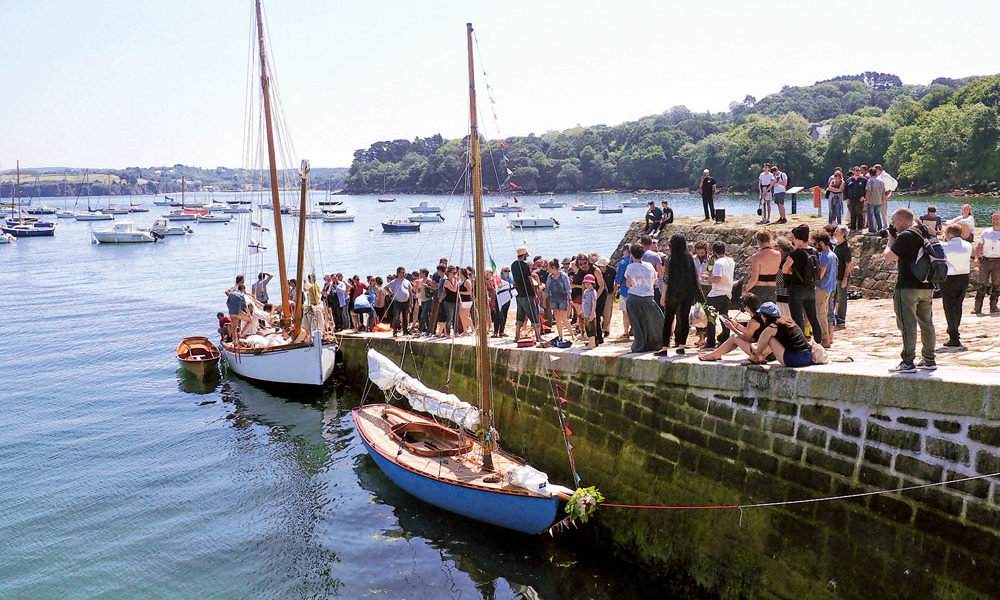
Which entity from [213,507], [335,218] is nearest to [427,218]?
[335,218]

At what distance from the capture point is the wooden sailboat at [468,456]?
10.6m

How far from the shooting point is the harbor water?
10.7 meters

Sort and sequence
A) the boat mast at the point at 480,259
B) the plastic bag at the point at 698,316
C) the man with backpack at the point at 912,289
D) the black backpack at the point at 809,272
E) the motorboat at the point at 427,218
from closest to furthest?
the man with backpack at the point at 912,289 → the black backpack at the point at 809,272 → the plastic bag at the point at 698,316 → the boat mast at the point at 480,259 → the motorboat at the point at 427,218

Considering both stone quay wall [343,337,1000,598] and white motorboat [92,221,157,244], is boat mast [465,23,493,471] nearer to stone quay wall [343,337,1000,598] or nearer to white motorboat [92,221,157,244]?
stone quay wall [343,337,1000,598]

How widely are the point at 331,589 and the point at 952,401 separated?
8240mm

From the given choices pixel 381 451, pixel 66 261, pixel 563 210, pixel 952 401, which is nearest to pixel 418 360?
pixel 381 451

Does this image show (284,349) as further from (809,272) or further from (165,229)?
(165,229)

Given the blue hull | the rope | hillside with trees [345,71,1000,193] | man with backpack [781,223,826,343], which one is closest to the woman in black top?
man with backpack [781,223,826,343]

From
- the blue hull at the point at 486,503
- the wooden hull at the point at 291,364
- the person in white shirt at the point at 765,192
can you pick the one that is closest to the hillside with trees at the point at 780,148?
the person in white shirt at the point at 765,192

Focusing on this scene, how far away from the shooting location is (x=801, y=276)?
939 centimetres

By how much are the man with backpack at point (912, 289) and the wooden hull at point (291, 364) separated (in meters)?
14.5

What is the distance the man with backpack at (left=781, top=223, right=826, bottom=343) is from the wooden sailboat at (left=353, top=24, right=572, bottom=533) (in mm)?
3915

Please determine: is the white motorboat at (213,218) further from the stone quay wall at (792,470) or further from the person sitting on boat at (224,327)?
the stone quay wall at (792,470)

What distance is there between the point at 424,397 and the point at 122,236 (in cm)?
7685
